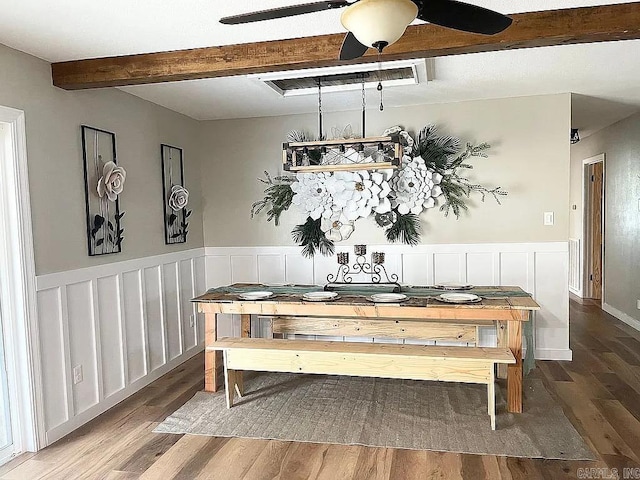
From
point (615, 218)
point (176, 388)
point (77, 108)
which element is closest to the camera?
point (77, 108)

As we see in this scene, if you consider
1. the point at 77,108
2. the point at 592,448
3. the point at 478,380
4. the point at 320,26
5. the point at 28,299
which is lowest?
the point at 592,448

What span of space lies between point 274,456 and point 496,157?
3.06 m

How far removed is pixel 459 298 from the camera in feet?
11.1

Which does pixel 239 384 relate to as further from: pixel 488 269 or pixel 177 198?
pixel 488 269

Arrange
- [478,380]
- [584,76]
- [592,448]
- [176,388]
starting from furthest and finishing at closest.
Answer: [176,388] → [584,76] → [478,380] → [592,448]

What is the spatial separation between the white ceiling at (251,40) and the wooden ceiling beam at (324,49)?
6 centimetres

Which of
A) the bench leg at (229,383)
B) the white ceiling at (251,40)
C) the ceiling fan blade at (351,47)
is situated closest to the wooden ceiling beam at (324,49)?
the white ceiling at (251,40)

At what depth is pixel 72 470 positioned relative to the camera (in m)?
2.67

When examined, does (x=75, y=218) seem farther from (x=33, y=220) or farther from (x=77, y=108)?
(x=77, y=108)

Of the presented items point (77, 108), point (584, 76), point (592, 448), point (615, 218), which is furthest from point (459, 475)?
point (615, 218)

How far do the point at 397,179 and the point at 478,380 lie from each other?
2.02 meters

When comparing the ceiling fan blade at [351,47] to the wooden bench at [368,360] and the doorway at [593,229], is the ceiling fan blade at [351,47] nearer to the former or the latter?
the wooden bench at [368,360]

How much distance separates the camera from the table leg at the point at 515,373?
128 inches

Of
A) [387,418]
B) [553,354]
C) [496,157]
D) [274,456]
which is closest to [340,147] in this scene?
[496,157]
